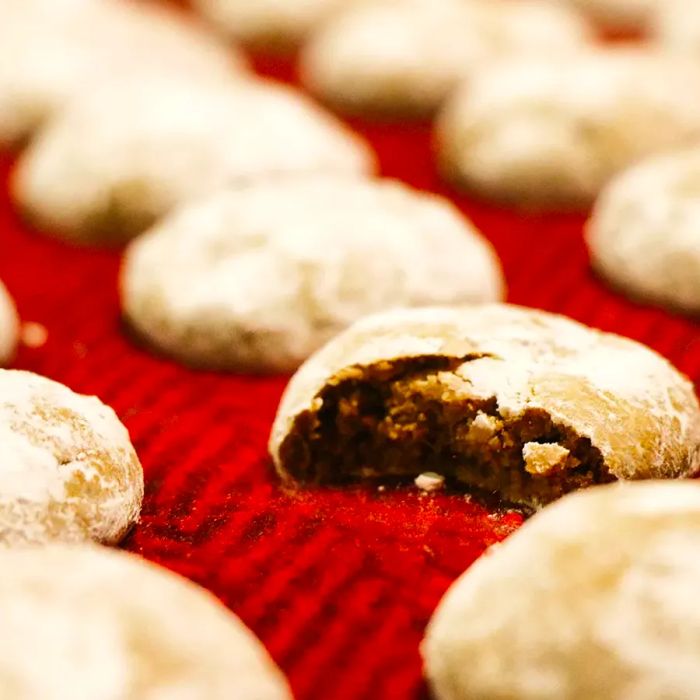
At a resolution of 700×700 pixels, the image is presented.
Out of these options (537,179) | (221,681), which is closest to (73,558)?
(221,681)

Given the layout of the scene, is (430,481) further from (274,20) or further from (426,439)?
(274,20)

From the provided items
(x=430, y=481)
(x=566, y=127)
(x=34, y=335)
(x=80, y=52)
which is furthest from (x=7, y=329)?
(x=80, y=52)

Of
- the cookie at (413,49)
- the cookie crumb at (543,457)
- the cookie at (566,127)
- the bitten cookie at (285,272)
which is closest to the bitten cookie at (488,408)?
the cookie crumb at (543,457)

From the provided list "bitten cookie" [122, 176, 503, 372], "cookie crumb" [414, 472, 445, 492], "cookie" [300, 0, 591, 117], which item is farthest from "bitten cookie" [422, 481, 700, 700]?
"cookie" [300, 0, 591, 117]

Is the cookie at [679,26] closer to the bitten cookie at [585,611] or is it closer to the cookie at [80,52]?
the cookie at [80,52]

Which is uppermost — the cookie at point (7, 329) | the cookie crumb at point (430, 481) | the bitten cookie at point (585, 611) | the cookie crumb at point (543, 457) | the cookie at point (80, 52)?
the cookie at point (80, 52)

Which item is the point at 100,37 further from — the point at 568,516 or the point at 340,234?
the point at 568,516

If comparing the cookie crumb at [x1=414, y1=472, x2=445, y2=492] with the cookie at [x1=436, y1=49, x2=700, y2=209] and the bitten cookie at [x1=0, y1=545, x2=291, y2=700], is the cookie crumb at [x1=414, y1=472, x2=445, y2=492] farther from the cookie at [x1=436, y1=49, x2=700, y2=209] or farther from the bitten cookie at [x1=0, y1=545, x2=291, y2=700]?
the cookie at [x1=436, y1=49, x2=700, y2=209]
